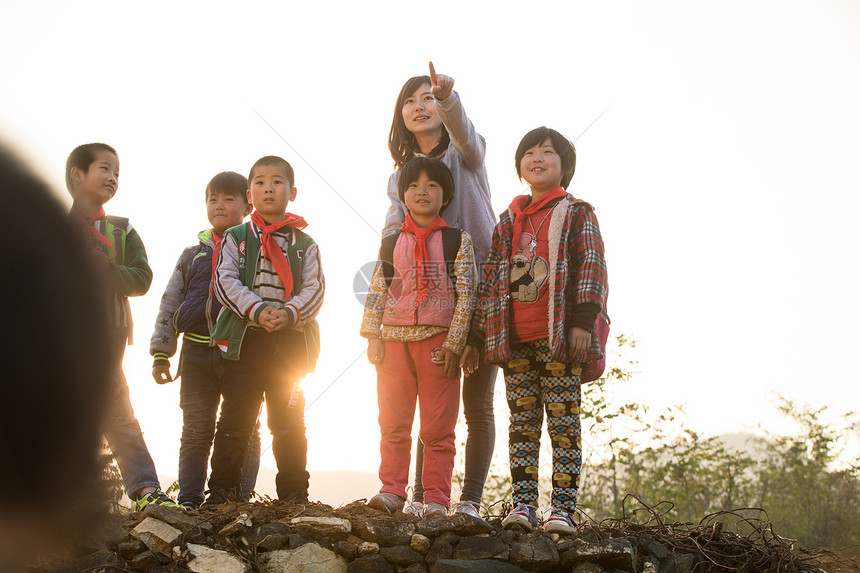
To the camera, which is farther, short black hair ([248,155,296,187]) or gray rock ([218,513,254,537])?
short black hair ([248,155,296,187])

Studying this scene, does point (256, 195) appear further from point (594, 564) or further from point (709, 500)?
point (709, 500)

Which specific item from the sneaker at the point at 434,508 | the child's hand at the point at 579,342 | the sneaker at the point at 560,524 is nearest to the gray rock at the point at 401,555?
the sneaker at the point at 434,508

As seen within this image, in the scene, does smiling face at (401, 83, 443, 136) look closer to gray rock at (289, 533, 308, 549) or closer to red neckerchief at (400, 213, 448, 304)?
red neckerchief at (400, 213, 448, 304)

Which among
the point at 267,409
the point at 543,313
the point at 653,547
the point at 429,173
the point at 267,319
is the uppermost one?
the point at 429,173

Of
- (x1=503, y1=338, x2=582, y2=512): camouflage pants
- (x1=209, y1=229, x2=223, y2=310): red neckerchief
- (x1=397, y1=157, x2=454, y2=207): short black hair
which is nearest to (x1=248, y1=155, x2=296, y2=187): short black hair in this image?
(x1=209, y1=229, x2=223, y2=310): red neckerchief

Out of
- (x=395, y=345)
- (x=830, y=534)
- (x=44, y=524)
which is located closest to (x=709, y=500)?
(x=830, y=534)

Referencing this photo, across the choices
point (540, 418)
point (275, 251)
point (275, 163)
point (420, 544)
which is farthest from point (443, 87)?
point (420, 544)

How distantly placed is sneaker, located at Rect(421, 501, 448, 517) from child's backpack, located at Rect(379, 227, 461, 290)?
39.0 inches

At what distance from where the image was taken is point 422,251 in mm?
3549

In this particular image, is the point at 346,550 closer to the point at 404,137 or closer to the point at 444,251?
the point at 444,251

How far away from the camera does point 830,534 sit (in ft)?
24.9

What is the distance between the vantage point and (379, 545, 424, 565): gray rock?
2.88 metres

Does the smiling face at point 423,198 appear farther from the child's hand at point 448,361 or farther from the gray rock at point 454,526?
the gray rock at point 454,526

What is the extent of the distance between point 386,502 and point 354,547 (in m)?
0.38
